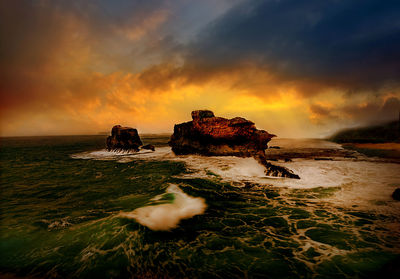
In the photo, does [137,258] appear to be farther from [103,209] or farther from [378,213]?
[378,213]

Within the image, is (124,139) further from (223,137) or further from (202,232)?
(202,232)

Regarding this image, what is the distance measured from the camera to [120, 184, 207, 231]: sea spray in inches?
261

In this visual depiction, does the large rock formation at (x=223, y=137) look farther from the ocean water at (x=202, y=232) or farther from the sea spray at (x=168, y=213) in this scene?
the sea spray at (x=168, y=213)

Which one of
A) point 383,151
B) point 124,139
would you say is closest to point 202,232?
point 124,139

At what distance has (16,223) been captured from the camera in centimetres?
692

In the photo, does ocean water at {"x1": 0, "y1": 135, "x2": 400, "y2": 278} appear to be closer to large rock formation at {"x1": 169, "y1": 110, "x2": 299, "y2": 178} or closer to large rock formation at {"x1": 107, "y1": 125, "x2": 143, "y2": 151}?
large rock formation at {"x1": 169, "y1": 110, "x2": 299, "y2": 178}

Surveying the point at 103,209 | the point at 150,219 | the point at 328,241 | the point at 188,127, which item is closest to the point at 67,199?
the point at 103,209

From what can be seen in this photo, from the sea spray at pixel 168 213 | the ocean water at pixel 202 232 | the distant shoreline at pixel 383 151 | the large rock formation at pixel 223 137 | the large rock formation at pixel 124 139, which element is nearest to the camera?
the ocean water at pixel 202 232

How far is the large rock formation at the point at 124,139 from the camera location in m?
33.9

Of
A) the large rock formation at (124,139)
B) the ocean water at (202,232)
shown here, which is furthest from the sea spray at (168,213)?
the large rock formation at (124,139)

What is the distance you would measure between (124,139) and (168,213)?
30603 millimetres

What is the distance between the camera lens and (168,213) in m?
7.54

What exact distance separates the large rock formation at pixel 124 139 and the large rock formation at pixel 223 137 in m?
14.0

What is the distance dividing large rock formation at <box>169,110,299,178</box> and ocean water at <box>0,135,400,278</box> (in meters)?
9.66
